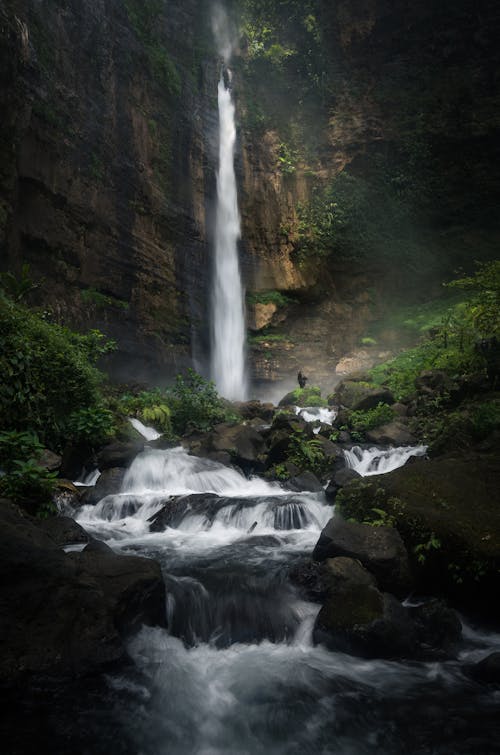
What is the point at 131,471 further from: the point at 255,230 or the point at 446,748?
the point at 255,230

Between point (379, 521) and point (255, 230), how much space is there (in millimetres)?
19722

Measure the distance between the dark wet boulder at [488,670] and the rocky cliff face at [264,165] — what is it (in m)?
13.5

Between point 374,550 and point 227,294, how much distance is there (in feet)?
58.3

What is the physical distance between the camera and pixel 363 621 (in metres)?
3.84

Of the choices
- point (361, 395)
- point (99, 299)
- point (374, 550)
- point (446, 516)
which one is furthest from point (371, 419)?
point (99, 299)

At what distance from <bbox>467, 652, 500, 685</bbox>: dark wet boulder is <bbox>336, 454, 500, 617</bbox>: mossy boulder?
825 mm

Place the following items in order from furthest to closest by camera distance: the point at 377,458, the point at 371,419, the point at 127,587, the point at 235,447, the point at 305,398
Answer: the point at 305,398, the point at 371,419, the point at 235,447, the point at 377,458, the point at 127,587

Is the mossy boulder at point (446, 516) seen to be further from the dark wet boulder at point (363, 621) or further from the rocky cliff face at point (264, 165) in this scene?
the rocky cliff face at point (264, 165)

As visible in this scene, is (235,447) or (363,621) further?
(235,447)

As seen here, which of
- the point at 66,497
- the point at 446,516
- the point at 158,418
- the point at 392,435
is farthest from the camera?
the point at 158,418

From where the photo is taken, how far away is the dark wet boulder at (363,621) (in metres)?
3.76

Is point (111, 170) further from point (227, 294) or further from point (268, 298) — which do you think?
point (268, 298)

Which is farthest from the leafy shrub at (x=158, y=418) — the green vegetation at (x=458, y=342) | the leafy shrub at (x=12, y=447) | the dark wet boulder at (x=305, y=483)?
the green vegetation at (x=458, y=342)

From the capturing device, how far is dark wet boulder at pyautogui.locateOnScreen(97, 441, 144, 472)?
886 centimetres
